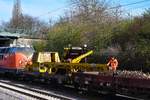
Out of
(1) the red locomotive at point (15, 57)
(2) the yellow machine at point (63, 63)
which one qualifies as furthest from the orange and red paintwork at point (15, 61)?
(2) the yellow machine at point (63, 63)

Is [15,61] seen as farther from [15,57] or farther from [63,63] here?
[63,63]

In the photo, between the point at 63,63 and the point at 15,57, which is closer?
the point at 63,63

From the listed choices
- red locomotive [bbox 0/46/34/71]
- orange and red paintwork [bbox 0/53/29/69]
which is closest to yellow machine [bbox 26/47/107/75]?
orange and red paintwork [bbox 0/53/29/69]

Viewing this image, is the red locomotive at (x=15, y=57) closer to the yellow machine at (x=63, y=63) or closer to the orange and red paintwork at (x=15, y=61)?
the orange and red paintwork at (x=15, y=61)

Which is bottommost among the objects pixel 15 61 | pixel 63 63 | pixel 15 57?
pixel 63 63

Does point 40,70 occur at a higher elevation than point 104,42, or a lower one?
lower

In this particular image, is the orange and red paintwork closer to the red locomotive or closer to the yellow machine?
the red locomotive

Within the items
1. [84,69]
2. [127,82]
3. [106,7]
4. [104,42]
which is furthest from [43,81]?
[106,7]

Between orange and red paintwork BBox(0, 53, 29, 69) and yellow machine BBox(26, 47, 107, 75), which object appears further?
orange and red paintwork BBox(0, 53, 29, 69)

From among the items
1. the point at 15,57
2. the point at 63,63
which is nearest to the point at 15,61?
the point at 15,57

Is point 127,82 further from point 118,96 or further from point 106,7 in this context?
point 106,7

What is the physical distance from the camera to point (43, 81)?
26.2 meters

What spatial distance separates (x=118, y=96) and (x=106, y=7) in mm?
43971

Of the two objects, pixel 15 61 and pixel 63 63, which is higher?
pixel 15 61
